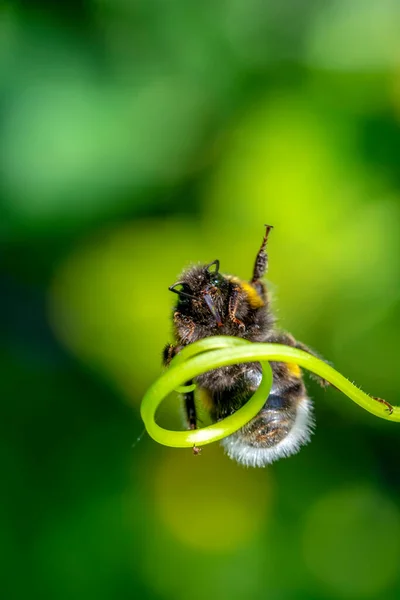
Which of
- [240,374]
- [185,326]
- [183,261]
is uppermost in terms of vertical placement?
[185,326]

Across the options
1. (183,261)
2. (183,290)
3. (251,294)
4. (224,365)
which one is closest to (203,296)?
(183,290)

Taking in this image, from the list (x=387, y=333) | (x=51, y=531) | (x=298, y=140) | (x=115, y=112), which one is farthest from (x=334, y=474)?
(x=115, y=112)

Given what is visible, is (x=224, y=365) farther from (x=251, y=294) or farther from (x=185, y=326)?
(x=251, y=294)

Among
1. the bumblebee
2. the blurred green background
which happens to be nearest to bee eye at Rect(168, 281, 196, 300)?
the bumblebee

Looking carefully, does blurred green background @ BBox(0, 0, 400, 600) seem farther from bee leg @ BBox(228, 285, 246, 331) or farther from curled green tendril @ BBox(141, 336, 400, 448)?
curled green tendril @ BBox(141, 336, 400, 448)

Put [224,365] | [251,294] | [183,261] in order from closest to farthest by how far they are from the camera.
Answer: [224,365] → [251,294] → [183,261]

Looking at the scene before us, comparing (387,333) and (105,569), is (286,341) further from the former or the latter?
(105,569)

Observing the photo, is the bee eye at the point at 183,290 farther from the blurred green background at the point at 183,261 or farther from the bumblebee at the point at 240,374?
the blurred green background at the point at 183,261
